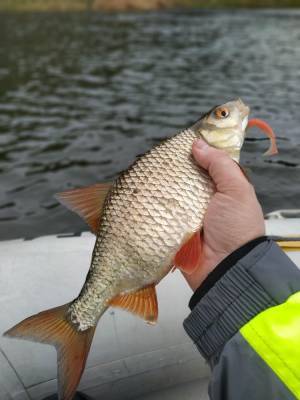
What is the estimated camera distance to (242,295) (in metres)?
1.98

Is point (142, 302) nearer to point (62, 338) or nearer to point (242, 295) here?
point (62, 338)

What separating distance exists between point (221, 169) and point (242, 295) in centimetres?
61

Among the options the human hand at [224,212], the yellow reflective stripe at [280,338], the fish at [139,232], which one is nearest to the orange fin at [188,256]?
the fish at [139,232]

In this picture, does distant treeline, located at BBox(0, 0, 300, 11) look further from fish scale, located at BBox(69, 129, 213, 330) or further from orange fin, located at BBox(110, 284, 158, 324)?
orange fin, located at BBox(110, 284, 158, 324)

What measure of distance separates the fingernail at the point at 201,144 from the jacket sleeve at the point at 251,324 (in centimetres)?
51

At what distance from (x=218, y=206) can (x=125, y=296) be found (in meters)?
0.61

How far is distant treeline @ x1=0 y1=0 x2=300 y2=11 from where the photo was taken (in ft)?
145

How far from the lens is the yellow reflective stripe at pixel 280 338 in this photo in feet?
5.37

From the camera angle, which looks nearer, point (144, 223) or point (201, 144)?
point (144, 223)

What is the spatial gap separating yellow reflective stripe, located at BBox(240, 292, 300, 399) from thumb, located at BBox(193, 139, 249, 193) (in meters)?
0.63

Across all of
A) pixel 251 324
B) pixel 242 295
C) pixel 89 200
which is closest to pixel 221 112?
pixel 89 200

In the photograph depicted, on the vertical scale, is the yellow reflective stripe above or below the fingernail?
below

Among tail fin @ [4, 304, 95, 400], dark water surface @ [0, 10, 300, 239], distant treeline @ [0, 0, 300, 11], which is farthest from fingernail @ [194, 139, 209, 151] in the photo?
distant treeline @ [0, 0, 300, 11]

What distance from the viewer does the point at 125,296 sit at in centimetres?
233
